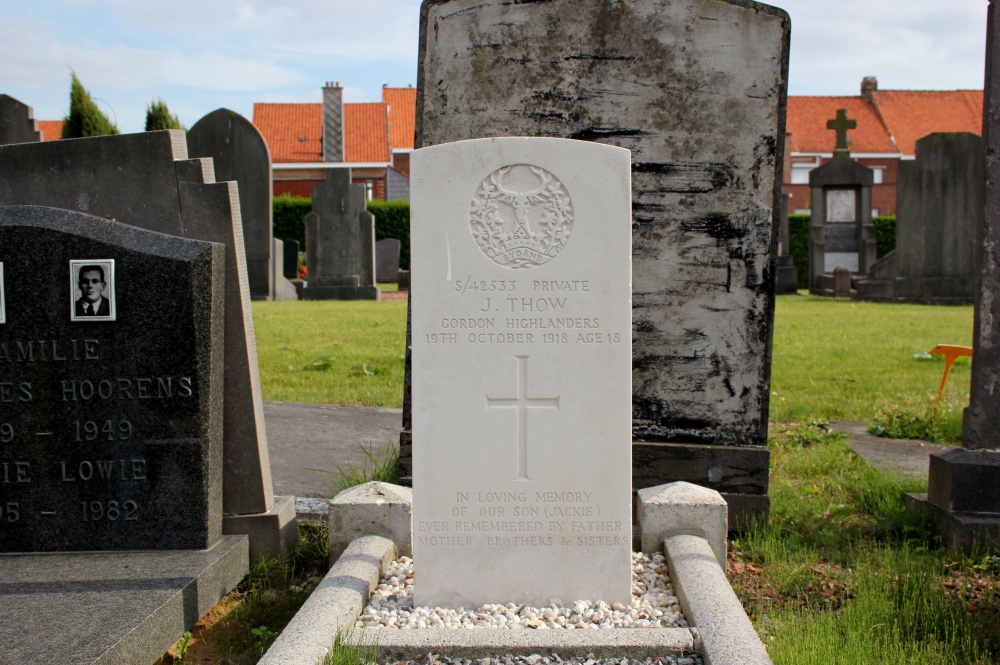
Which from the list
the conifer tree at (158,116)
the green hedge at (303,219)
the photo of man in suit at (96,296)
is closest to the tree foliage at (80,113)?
the conifer tree at (158,116)

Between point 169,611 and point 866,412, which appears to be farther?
point 866,412

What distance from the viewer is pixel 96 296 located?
3455mm

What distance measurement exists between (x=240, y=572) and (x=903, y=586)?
2544mm

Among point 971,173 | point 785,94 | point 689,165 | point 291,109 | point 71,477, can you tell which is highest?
point 291,109

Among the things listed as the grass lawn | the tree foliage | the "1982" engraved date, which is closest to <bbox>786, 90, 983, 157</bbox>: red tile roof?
the tree foliage

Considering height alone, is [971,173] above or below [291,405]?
above

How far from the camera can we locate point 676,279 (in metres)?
→ 4.30

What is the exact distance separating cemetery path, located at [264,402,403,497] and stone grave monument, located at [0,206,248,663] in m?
1.01

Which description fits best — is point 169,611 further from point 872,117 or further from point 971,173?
point 872,117

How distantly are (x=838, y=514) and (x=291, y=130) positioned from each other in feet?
141

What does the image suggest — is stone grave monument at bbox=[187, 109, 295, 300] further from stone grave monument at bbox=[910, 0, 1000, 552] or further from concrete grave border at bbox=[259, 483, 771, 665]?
concrete grave border at bbox=[259, 483, 771, 665]

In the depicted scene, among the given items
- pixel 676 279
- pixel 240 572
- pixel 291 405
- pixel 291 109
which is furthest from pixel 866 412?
pixel 291 109

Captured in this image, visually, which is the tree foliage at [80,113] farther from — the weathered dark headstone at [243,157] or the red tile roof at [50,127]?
the red tile roof at [50,127]

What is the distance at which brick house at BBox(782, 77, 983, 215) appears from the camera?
4631 centimetres
